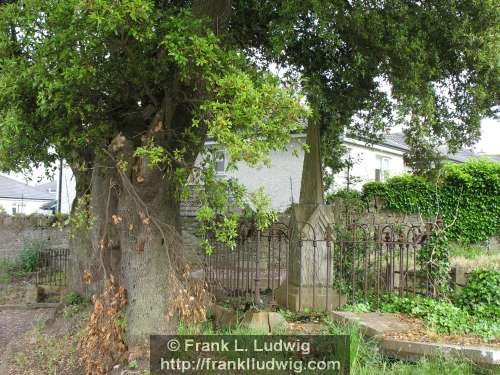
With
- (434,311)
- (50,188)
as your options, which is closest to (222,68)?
(434,311)

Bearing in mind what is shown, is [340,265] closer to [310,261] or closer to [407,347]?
[310,261]

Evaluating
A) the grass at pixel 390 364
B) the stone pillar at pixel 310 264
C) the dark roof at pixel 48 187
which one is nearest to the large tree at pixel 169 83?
the stone pillar at pixel 310 264

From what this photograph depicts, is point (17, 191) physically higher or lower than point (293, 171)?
higher

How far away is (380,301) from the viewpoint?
7316 mm

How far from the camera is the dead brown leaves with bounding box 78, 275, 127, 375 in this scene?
579 centimetres

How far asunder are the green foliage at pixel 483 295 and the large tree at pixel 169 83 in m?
2.57

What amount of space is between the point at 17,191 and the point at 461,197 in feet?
125

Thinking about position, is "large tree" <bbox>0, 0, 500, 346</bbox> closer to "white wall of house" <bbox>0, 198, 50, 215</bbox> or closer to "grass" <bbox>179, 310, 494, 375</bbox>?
"grass" <bbox>179, 310, 494, 375</bbox>

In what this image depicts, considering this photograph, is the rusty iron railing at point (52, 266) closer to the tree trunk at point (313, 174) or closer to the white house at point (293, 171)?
the white house at point (293, 171)

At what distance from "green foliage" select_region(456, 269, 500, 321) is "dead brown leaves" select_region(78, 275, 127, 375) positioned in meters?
4.82

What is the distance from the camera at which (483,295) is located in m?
6.84

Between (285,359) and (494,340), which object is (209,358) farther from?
(494,340)

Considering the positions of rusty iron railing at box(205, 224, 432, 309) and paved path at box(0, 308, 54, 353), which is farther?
paved path at box(0, 308, 54, 353)

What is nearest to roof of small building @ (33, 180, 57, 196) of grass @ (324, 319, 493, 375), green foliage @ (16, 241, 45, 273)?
green foliage @ (16, 241, 45, 273)
